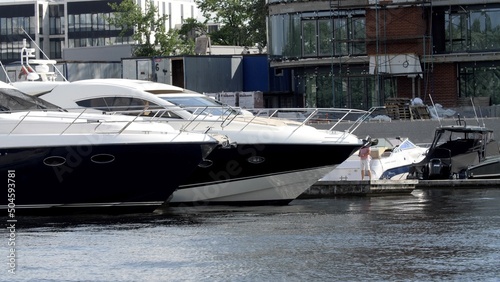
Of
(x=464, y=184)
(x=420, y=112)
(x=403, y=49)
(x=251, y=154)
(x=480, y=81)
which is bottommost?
(x=464, y=184)

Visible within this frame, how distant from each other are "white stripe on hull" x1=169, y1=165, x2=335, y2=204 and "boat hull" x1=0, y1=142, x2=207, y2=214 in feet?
7.10

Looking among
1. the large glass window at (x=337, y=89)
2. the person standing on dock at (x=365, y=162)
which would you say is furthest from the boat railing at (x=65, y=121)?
the large glass window at (x=337, y=89)

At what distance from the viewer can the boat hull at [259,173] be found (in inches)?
990

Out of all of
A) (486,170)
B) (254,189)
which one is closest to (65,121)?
(254,189)

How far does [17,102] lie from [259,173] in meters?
5.32

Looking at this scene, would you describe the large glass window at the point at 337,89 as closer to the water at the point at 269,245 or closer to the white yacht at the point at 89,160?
the water at the point at 269,245

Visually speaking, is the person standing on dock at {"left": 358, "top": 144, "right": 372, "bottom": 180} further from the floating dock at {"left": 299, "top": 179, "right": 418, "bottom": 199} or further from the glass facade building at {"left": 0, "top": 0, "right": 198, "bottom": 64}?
the glass facade building at {"left": 0, "top": 0, "right": 198, "bottom": 64}

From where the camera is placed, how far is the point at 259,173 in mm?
25516

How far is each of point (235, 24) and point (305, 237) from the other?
64202 mm

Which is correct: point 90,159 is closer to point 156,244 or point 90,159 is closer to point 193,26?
point 156,244

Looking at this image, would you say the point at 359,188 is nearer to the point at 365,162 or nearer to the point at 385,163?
the point at 365,162

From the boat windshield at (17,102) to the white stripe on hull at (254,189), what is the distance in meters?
3.51

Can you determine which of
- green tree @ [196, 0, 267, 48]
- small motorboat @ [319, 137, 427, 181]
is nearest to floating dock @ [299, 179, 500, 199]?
small motorboat @ [319, 137, 427, 181]

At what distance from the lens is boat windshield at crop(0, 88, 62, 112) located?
2367 centimetres
